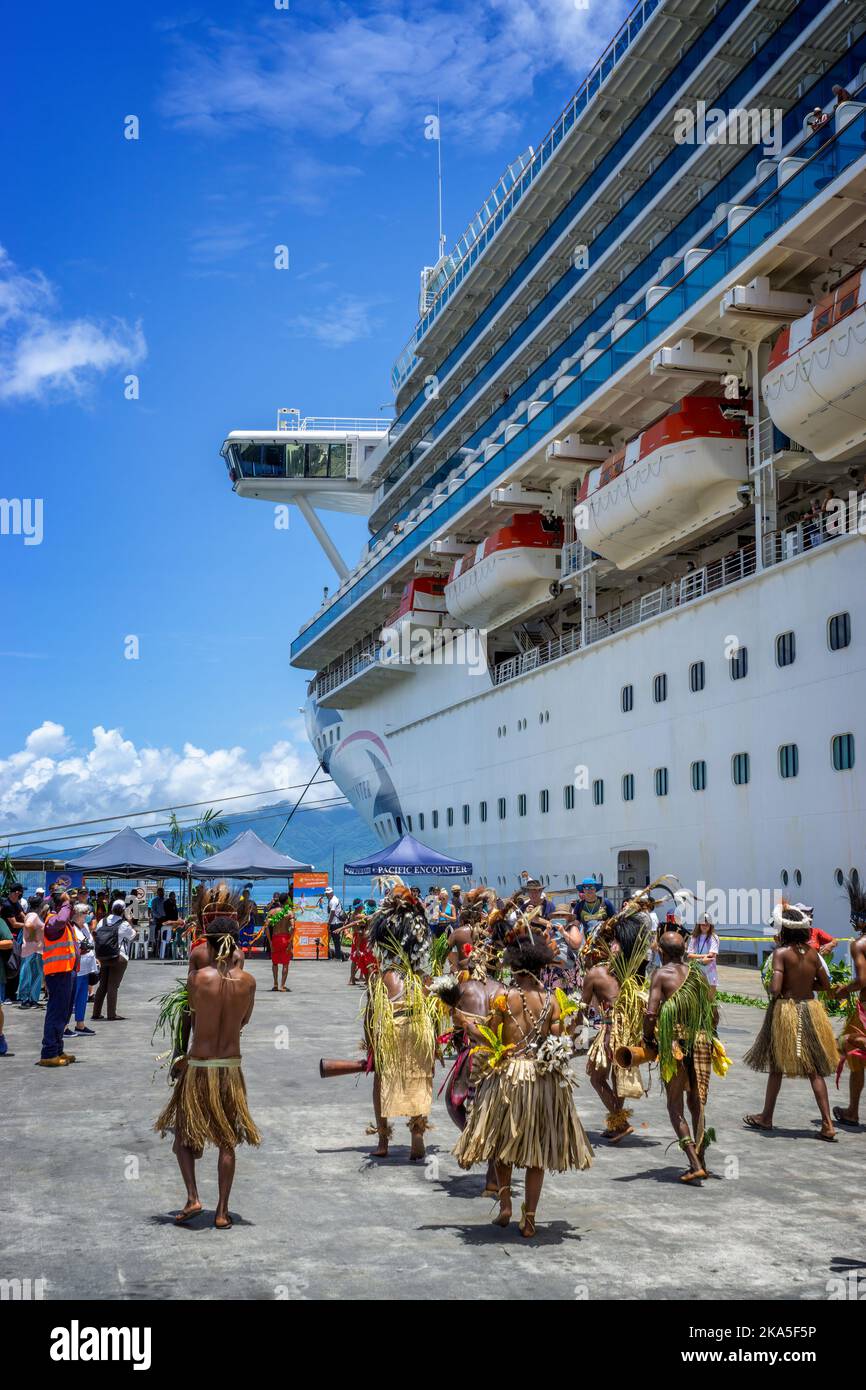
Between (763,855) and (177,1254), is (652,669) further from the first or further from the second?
(177,1254)

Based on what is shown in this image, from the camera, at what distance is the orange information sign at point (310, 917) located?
109 feet

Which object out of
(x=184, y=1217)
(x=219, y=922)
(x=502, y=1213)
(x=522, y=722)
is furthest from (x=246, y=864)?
(x=502, y=1213)

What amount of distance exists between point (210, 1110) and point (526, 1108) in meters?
1.79

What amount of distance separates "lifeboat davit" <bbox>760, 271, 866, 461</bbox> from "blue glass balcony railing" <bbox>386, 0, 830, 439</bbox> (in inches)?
360

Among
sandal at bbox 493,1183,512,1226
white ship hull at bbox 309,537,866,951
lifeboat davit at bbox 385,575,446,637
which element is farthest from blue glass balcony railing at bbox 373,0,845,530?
sandal at bbox 493,1183,512,1226

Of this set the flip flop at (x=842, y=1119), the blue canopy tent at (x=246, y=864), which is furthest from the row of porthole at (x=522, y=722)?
the flip flop at (x=842, y=1119)

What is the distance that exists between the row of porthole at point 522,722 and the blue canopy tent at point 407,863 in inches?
177

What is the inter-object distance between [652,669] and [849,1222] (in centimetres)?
2019

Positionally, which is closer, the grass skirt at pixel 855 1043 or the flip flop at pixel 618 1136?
the flip flop at pixel 618 1136

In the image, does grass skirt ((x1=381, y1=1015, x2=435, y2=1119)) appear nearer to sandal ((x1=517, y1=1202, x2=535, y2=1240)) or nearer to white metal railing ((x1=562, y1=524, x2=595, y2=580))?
sandal ((x1=517, y1=1202, x2=535, y2=1240))

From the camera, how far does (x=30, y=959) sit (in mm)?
19594

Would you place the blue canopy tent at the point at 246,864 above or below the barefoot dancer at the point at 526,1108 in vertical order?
above

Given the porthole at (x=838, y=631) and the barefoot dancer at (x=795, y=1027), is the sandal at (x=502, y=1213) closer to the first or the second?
the barefoot dancer at (x=795, y=1027)
